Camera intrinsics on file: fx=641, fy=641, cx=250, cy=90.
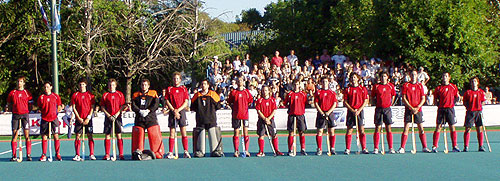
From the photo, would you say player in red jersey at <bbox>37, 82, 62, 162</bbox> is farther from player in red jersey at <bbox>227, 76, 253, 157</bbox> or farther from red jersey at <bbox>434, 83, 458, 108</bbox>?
red jersey at <bbox>434, 83, 458, 108</bbox>

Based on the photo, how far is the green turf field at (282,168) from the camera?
1032cm

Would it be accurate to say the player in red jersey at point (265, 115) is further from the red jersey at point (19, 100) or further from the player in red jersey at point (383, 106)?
the red jersey at point (19, 100)

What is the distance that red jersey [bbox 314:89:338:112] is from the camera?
13586 millimetres

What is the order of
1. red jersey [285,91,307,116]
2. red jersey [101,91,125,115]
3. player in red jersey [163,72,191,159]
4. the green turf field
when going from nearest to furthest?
1. the green turf field
2. red jersey [101,91,125,115]
3. player in red jersey [163,72,191,159]
4. red jersey [285,91,307,116]

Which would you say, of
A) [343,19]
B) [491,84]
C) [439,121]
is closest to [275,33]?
[343,19]

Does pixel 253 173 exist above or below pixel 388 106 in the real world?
below

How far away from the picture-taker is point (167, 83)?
3425 centimetres

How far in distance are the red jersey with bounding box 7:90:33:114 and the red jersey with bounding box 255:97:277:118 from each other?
481 cm

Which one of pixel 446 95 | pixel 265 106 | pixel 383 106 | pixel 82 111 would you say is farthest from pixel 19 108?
pixel 446 95

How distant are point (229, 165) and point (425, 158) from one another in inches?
153

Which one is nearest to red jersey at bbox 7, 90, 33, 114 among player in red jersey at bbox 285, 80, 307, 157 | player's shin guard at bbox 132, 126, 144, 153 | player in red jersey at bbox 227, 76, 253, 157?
player's shin guard at bbox 132, 126, 144, 153

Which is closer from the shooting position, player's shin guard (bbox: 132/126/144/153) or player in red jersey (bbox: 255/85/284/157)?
player's shin guard (bbox: 132/126/144/153)

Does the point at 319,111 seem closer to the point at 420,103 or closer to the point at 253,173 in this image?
the point at 420,103

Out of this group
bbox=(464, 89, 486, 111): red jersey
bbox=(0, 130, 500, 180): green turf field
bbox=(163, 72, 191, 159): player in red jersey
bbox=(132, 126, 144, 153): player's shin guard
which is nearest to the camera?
bbox=(0, 130, 500, 180): green turf field
